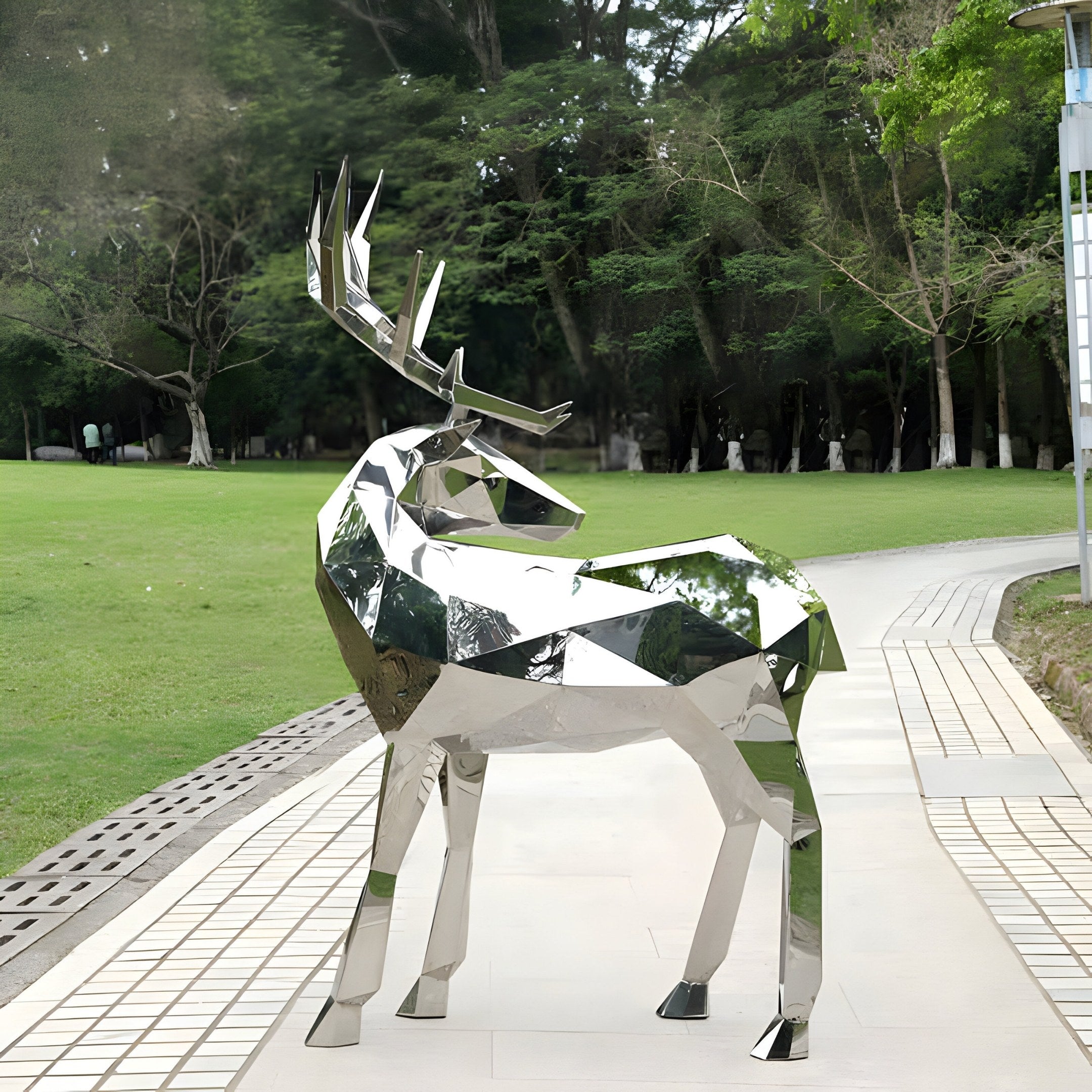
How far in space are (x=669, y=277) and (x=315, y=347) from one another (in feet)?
17.8

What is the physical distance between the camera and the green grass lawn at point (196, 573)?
6270 mm

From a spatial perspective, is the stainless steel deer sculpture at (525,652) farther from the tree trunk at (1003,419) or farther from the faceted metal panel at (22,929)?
the tree trunk at (1003,419)

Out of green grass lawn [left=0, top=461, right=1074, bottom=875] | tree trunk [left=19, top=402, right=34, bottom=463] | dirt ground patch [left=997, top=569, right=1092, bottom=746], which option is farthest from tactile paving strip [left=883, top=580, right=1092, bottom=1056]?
tree trunk [left=19, top=402, right=34, bottom=463]

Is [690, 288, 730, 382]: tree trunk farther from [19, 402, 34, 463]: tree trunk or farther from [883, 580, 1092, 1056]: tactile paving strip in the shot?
[883, 580, 1092, 1056]: tactile paving strip

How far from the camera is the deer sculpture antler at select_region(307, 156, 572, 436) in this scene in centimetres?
259

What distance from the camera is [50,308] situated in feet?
46.4

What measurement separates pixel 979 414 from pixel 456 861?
1543 centimetres

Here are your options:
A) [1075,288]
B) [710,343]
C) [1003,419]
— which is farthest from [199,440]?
[1003,419]

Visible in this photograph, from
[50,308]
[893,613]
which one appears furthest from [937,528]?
[50,308]

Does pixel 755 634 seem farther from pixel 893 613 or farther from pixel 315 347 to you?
pixel 315 347

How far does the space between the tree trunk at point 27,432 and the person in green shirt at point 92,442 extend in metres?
0.63

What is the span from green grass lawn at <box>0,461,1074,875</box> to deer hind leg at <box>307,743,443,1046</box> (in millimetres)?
2352

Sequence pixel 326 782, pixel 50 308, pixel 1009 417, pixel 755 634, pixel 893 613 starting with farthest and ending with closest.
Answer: pixel 1009 417
pixel 50 308
pixel 893 613
pixel 326 782
pixel 755 634

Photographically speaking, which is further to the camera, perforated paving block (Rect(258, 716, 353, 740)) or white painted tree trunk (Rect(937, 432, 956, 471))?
white painted tree trunk (Rect(937, 432, 956, 471))
